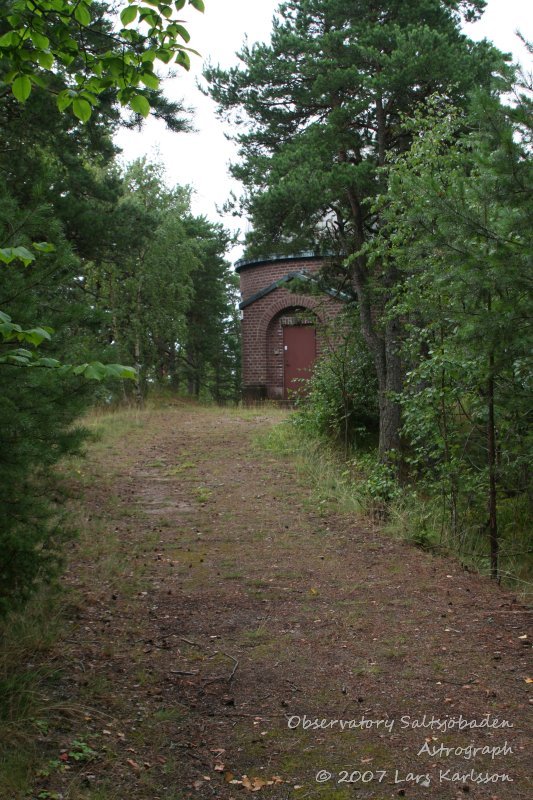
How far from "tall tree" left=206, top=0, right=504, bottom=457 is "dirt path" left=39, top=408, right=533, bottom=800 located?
14.3 feet

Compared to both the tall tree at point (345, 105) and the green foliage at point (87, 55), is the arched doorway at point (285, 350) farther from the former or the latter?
the green foliage at point (87, 55)

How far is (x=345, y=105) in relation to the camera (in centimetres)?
1074

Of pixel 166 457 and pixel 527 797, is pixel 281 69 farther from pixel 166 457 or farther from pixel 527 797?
pixel 527 797

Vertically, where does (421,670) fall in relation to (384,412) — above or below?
below

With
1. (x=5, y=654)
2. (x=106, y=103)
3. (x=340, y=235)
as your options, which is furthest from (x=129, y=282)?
(x=5, y=654)

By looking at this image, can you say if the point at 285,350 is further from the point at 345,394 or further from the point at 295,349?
the point at 345,394

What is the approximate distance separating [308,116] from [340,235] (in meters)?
1.99

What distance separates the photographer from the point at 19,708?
3.62m

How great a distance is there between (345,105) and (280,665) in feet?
28.3

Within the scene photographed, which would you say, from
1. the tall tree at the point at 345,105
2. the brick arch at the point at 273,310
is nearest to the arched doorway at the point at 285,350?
the brick arch at the point at 273,310

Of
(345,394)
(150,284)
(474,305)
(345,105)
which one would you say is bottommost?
(345,394)

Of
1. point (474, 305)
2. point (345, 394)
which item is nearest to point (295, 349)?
point (345, 394)

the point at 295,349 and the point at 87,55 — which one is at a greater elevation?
the point at 87,55

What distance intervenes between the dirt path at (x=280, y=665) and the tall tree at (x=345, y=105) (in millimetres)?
4362
